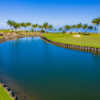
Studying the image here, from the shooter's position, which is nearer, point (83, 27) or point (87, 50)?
point (87, 50)

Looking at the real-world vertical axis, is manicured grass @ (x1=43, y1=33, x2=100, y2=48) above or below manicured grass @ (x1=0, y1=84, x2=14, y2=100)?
above

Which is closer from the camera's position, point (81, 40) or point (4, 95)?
point (4, 95)

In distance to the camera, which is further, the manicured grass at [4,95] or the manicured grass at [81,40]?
the manicured grass at [81,40]

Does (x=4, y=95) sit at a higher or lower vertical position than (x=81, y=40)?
lower

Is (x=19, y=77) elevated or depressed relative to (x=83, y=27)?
depressed

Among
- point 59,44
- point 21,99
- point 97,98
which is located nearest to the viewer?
point 21,99

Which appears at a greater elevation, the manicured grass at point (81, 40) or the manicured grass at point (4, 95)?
the manicured grass at point (81, 40)

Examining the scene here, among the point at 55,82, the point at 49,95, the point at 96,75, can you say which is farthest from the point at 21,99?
the point at 96,75

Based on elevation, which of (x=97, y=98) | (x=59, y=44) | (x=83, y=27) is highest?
(x=83, y=27)

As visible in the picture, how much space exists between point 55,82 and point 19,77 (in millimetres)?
8939

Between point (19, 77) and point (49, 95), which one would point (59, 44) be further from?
point (49, 95)

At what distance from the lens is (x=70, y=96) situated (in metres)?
20.4

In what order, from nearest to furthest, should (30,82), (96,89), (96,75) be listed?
(96,89)
(30,82)
(96,75)

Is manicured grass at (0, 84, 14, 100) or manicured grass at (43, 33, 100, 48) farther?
manicured grass at (43, 33, 100, 48)
